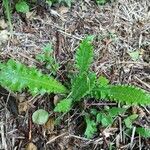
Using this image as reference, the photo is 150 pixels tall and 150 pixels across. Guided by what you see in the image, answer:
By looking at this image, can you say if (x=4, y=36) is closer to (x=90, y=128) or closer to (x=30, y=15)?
(x=30, y=15)

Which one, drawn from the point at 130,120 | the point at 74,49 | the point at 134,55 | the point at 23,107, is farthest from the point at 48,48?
the point at 130,120

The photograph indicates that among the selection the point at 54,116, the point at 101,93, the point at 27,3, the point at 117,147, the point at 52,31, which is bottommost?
the point at 117,147

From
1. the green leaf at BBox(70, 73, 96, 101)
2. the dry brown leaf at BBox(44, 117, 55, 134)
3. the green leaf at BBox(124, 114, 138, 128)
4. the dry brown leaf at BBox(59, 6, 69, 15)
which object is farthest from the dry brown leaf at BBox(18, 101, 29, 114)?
the dry brown leaf at BBox(59, 6, 69, 15)

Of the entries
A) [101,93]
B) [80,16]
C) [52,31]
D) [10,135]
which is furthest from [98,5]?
[10,135]

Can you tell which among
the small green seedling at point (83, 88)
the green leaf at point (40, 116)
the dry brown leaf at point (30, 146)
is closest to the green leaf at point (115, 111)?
the small green seedling at point (83, 88)

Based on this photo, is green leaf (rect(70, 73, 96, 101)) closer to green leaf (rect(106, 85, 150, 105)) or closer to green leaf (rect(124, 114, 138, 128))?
green leaf (rect(106, 85, 150, 105))

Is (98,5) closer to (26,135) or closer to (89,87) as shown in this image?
(89,87)
